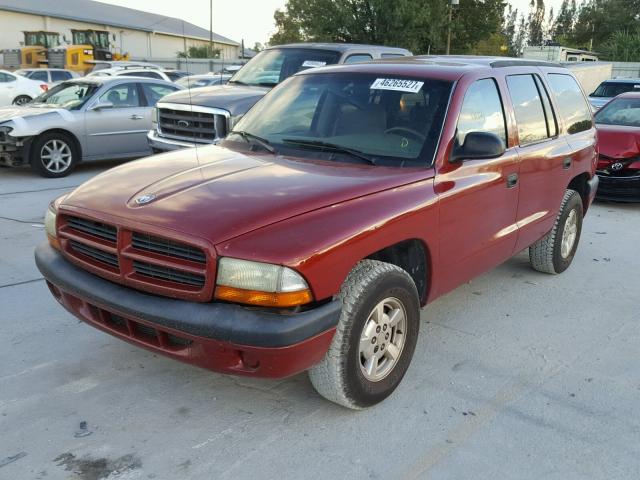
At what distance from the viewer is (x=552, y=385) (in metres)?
3.60

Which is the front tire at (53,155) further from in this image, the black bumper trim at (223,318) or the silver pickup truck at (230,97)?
the black bumper trim at (223,318)

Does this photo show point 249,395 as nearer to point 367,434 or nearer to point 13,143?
point 367,434

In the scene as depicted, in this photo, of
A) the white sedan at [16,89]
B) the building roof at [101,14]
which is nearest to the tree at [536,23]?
the building roof at [101,14]

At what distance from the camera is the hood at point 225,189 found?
2.83 metres

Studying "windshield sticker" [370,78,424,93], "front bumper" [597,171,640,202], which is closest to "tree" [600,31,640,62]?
"front bumper" [597,171,640,202]

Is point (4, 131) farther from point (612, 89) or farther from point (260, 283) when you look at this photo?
point (612, 89)

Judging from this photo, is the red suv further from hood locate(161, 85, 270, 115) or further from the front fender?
hood locate(161, 85, 270, 115)

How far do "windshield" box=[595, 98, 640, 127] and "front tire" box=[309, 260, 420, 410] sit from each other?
7117 mm

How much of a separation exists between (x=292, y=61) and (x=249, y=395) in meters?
6.64

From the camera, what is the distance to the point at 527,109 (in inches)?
180

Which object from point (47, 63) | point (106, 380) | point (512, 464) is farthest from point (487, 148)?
point (47, 63)

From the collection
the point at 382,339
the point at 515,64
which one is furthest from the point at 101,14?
the point at 382,339

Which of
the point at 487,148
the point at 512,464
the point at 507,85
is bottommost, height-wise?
the point at 512,464

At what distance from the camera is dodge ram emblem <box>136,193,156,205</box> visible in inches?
120
